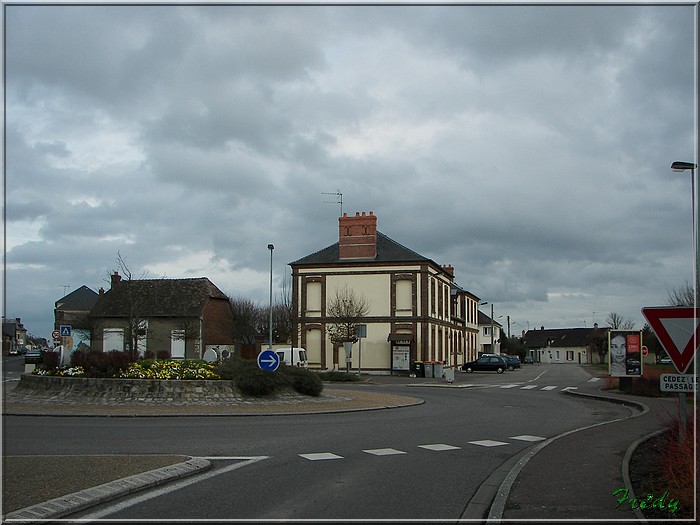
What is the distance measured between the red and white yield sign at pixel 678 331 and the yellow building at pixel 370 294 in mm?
43004

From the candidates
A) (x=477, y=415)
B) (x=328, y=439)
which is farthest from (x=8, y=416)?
(x=477, y=415)

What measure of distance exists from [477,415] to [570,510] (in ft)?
41.8

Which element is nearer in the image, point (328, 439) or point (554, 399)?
point (328, 439)

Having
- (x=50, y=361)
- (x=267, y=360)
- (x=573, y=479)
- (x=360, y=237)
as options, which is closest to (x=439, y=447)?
(x=573, y=479)

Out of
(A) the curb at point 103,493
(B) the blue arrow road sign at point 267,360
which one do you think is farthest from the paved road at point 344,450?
(B) the blue arrow road sign at point 267,360

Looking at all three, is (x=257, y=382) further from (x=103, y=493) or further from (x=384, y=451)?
(x=103, y=493)

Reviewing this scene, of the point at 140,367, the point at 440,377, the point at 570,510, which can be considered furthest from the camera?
the point at 440,377

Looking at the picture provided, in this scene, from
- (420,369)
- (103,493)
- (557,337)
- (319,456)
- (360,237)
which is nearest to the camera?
(103,493)

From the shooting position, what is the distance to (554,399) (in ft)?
91.0

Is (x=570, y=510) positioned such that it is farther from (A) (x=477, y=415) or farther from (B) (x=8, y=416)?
(B) (x=8, y=416)

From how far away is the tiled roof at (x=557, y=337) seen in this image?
5482 inches

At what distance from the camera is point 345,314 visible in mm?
50094
